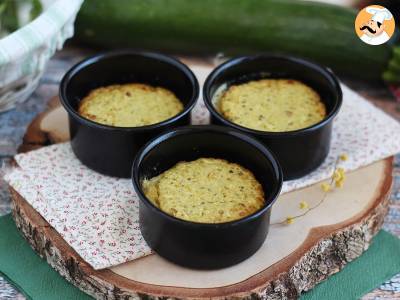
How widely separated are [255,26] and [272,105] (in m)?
0.73

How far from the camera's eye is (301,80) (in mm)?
2910

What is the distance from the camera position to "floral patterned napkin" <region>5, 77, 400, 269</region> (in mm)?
2334

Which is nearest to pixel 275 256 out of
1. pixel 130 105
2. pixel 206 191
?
pixel 206 191

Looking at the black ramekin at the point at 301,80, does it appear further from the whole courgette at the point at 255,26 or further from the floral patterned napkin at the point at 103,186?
the whole courgette at the point at 255,26

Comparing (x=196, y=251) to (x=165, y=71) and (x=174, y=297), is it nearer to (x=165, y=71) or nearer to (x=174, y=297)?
(x=174, y=297)

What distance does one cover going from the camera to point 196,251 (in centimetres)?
221

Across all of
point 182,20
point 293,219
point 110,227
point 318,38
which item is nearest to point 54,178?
point 110,227

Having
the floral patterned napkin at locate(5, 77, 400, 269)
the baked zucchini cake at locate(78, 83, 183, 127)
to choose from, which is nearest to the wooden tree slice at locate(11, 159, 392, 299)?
the floral patterned napkin at locate(5, 77, 400, 269)

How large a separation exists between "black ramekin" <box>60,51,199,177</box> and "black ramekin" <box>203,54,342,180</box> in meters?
0.13

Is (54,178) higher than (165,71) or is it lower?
lower

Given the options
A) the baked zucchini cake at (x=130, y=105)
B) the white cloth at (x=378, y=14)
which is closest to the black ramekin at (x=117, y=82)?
the baked zucchini cake at (x=130, y=105)

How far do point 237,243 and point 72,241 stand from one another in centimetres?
53

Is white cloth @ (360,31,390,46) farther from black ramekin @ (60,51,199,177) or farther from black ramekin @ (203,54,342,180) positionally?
black ramekin @ (60,51,199,177)

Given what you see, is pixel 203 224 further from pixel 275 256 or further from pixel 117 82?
pixel 117 82
